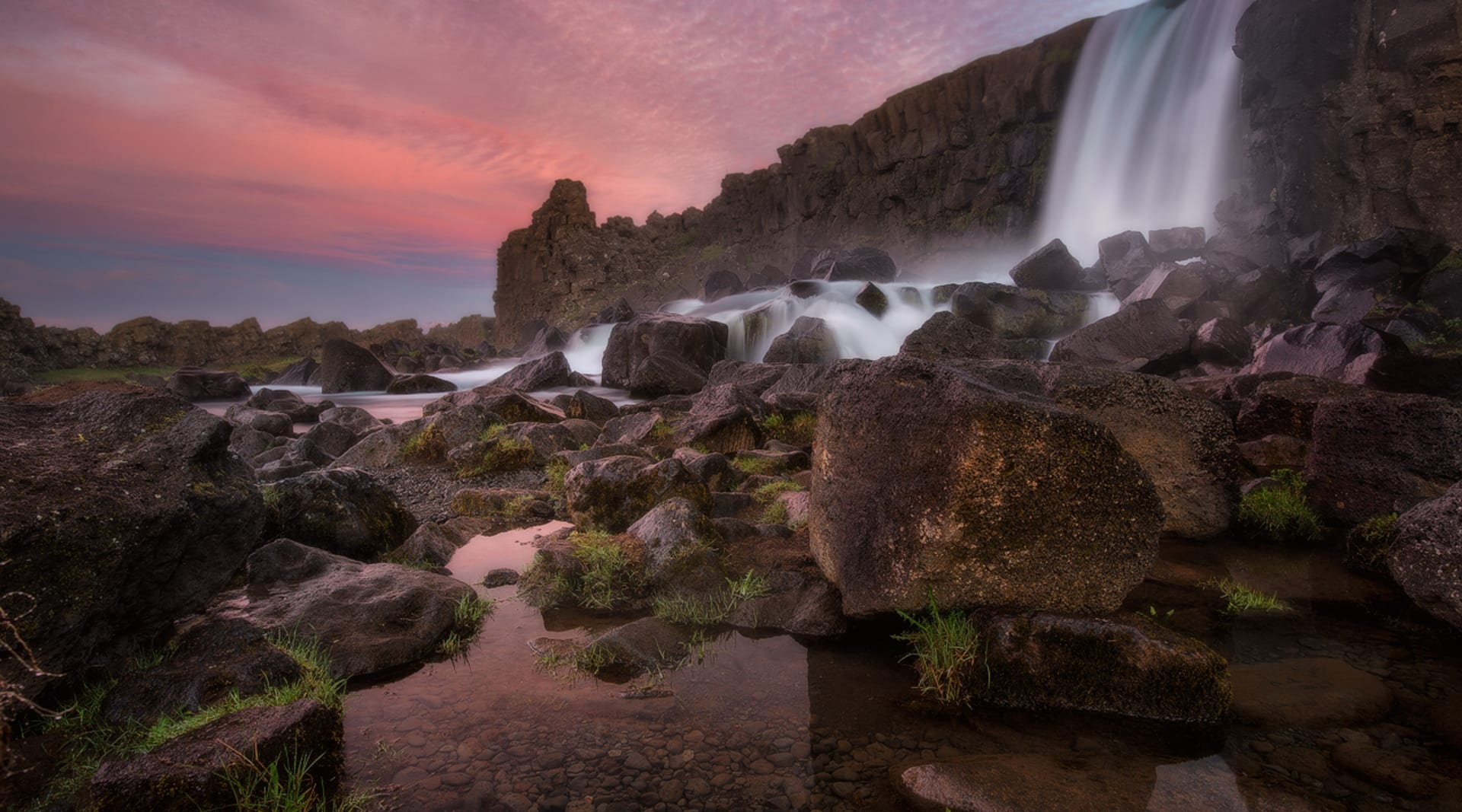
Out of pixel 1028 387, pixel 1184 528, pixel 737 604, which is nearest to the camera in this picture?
pixel 737 604

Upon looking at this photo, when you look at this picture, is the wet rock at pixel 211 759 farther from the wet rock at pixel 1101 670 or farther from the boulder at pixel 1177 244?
the boulder at pixel 1177 244

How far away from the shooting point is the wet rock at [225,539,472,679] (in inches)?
206

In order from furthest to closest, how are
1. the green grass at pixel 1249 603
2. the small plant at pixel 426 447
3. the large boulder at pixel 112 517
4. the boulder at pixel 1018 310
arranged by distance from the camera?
the boulder at pixel 1018 310
the small plant at pixel 426 447
the green grass at pixel 1249 603
the large boulder at pixel 112 517

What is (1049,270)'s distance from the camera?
2983cm

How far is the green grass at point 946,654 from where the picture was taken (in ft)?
15.5

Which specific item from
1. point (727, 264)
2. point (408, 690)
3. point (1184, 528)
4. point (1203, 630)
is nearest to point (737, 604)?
point (408, 690)

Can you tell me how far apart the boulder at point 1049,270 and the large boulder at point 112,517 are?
30599 millimetres

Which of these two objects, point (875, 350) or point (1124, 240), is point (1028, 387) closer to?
point (875, 350)

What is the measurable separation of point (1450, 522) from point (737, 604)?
6125 mm

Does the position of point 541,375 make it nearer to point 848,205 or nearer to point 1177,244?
point 1177,244

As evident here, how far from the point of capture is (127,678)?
441 cm

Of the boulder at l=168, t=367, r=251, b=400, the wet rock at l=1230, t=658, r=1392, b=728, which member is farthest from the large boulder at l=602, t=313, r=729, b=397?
the wet rock at l=1230, t=658, r=1392, b=728

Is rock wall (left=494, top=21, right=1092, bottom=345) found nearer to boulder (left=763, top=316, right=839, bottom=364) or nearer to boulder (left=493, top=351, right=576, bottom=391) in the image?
boulder (left=493, top=351, right=576, bottom=391)

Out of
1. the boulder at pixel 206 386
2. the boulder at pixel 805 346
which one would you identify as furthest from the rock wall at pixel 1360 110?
the boulder at pixel 206 386
